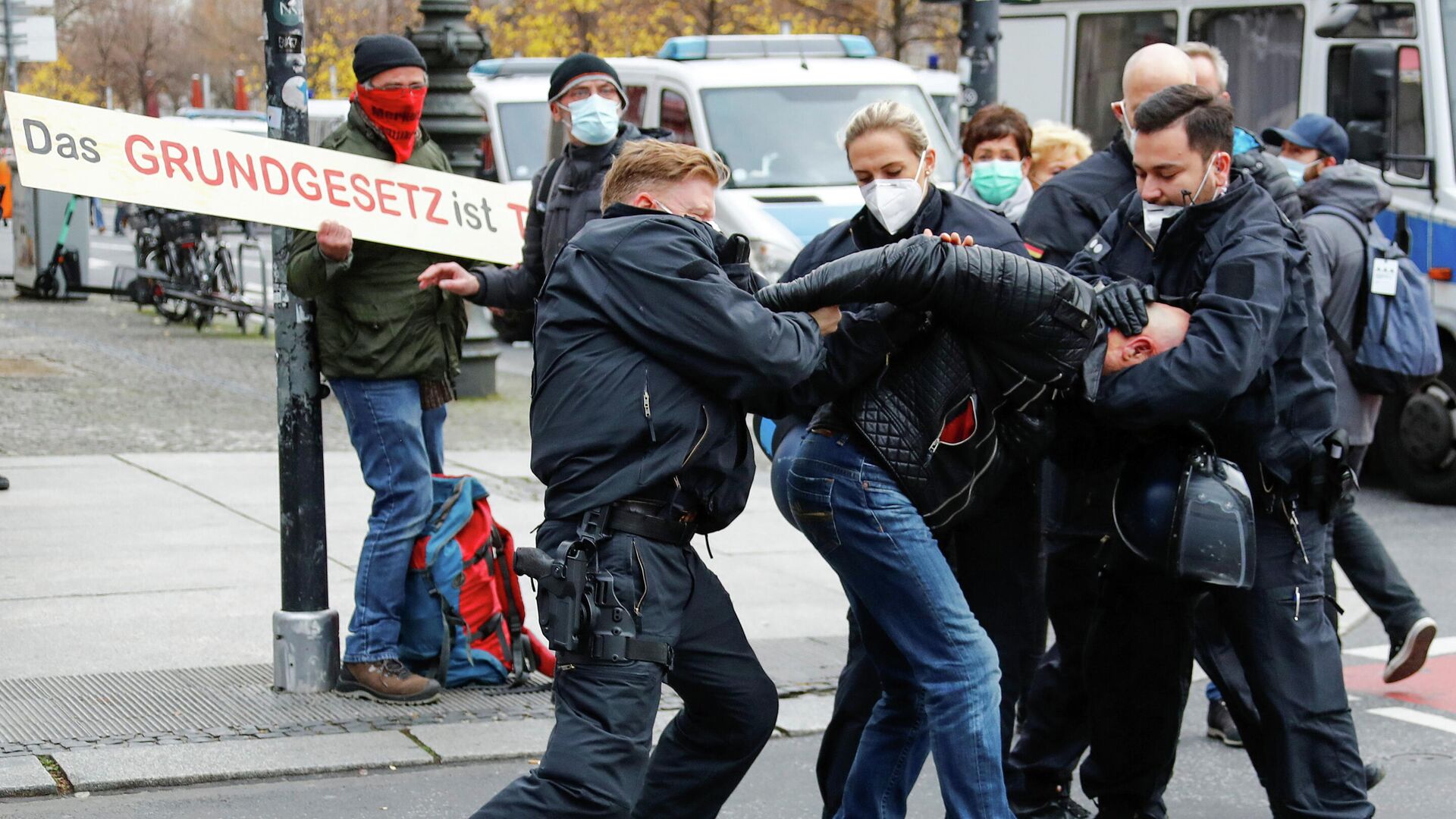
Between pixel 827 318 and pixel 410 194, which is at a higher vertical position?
pixel 410 194

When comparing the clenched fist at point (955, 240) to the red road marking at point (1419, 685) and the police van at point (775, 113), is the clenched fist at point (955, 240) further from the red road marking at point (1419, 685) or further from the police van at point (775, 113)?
the police van at point (775, 113)

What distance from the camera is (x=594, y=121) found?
5.76 meters

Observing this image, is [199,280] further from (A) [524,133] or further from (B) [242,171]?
(B) [242,171]

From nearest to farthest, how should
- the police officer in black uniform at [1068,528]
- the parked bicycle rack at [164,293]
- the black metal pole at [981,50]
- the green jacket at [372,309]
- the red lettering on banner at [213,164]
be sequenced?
the police officer in black uniform at [1068,528], the red lettering on banner at [213,164], the green jacket at [372,309], the black metal pole at [981,50], the parked bicycle rack at [164,293]

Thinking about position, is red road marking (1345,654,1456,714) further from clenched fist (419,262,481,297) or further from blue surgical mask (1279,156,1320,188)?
clenched fist (419,262,481,297)

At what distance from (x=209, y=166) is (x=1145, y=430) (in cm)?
256

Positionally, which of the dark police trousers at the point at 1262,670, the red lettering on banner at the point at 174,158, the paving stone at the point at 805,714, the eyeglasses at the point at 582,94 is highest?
the eyeglasses at the point at 582,94

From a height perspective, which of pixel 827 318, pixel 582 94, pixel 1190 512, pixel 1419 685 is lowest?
pixel 1419 685

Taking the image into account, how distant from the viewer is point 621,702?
137 inches

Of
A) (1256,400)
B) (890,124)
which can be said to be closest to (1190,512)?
(1256,400)

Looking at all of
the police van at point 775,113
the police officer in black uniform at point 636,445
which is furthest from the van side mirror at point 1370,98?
the police officer in black uniform at point 636,445

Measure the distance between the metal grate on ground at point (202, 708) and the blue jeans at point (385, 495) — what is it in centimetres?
23

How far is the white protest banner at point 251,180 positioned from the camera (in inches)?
179

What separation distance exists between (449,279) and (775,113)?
6934 millimetres
